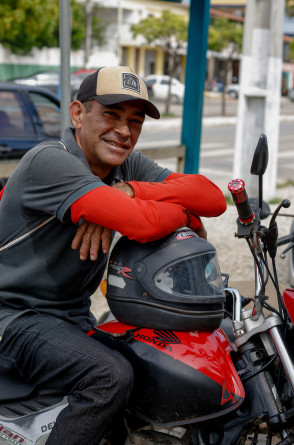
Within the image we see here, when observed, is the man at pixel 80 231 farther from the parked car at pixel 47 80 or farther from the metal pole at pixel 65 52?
the parked car at pixel 47 80

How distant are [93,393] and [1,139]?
6181 mm

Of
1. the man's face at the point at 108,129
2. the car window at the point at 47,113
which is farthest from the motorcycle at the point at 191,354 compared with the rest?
the car window at the point at 47,113

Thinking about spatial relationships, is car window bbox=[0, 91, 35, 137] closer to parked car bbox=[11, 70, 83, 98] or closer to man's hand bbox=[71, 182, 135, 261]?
man's hand bbox=[71, 182, 135, 261]

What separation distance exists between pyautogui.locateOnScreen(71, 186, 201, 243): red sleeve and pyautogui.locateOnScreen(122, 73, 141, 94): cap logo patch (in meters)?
0.45

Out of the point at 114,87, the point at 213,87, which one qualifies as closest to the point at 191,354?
the point at 114,87

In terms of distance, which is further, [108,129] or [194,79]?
[194,79]

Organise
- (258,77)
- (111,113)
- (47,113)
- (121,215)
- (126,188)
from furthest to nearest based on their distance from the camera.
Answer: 1. (258,77)
2. (47,113)
3. (111,113)
4. (126,188)
5. (121,215)

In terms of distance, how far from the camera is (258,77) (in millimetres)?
9594

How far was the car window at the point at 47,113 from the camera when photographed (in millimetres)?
8570

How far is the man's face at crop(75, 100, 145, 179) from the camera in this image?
2588 millimetres

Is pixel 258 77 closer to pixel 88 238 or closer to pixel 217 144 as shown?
pixel 88 238

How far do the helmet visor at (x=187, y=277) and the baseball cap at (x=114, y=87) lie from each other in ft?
2.18

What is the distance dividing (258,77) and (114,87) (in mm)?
7450

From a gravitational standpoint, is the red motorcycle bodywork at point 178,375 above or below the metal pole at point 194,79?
below
